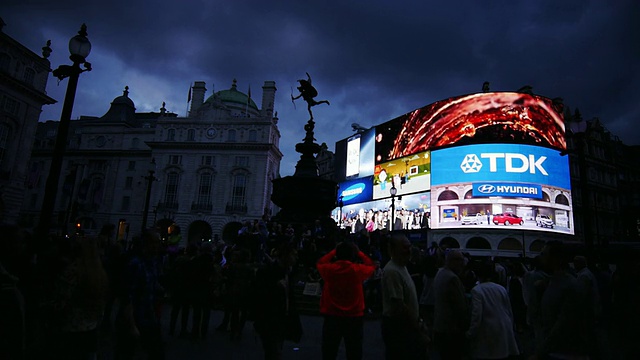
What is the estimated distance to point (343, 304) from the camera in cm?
455

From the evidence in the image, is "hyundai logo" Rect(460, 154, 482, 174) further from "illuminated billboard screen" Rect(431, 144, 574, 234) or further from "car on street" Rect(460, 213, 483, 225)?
"car on street" Rect(460, 213, 483, 225)

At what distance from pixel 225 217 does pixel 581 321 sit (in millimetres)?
50485

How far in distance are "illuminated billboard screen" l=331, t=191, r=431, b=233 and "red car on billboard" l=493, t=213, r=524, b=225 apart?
277 inches

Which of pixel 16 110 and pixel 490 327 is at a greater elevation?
pixel 16 110

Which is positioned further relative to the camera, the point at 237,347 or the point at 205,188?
the point at 205,188

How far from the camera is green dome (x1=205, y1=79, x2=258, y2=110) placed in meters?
59.1

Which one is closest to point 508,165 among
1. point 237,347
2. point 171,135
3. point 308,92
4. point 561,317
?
point 308,92

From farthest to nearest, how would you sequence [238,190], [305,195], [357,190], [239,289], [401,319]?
[238,190]
[357,190]
[305,195]
[239,289]
[401,319]

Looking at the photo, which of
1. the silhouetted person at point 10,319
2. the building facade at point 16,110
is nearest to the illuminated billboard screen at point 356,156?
the building facade at point 16,110

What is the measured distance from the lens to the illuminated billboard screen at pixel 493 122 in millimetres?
39188

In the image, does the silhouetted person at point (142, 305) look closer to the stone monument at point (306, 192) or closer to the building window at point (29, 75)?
the stone monument at point (306, 192)

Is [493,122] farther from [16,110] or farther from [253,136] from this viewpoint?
[16,110]

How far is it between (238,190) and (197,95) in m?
18.1

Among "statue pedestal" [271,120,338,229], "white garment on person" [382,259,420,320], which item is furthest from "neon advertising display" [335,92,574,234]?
"white garment on person" [382,259,420,320]
